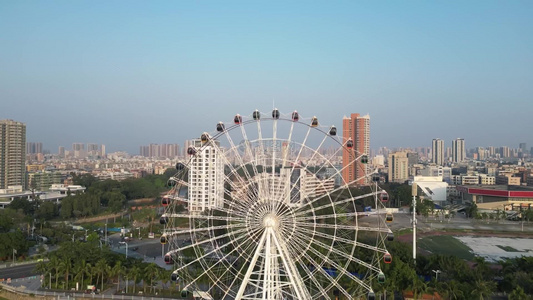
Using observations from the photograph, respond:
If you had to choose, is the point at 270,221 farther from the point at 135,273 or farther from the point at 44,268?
the point at 44,268

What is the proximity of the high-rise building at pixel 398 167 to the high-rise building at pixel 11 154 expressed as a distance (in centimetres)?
6408

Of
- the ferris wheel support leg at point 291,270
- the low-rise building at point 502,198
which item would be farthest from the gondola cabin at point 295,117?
the low-rise building at point 502,198

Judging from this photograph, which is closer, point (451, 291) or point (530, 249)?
point (451, 291)

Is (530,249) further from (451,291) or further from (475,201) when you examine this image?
(475,201)

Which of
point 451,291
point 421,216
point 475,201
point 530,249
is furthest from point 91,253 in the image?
point 475,201

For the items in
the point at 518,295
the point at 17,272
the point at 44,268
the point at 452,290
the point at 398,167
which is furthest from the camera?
the point at 398,167

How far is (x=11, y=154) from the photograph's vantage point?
59.8 m

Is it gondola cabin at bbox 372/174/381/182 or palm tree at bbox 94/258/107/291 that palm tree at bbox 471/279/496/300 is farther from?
palm tree at bbox 94/258/107/291

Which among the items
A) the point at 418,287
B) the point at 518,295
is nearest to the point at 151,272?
the point at 418,287

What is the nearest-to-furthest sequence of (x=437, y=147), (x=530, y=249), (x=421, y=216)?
1. (x=530, y=249)
2. (x=421, y=216)
3. (x=437, y=147)

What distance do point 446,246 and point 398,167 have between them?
5814 cm

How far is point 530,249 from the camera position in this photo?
1258 inches

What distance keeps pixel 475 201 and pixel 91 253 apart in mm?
47448

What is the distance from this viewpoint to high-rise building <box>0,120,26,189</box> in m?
58.5
